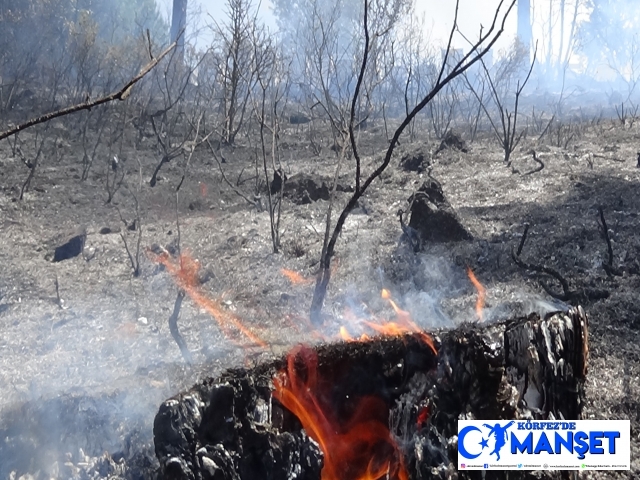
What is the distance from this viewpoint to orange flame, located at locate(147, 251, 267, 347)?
180 inches

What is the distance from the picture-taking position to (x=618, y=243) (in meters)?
4.85

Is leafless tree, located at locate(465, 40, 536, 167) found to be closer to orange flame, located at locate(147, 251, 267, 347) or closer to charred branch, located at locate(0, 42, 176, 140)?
orange flame, located at locate(147, 251, 267, 347)

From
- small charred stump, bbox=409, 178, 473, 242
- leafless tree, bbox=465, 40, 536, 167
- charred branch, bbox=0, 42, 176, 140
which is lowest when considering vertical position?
small charred stump, bbox=409, 178, 473, 242

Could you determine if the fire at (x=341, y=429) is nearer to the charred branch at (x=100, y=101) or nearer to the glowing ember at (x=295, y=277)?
the charred branch at (x=100, y=101)

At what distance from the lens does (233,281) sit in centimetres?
539

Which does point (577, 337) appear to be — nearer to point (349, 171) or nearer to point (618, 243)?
point (618, 243)

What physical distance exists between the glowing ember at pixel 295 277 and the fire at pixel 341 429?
9.83 feet

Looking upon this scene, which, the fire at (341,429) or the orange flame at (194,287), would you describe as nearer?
the fire at (341,429)

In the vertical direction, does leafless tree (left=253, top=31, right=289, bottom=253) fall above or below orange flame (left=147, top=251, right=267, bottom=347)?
above

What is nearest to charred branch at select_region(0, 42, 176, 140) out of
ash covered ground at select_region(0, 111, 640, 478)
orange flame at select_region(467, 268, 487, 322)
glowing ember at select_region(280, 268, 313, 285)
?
ash covered ground at select_region(0, 111, 640, 478)

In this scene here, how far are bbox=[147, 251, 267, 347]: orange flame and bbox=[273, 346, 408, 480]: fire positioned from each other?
197 centimetres

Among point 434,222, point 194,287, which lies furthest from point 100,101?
point 434,222

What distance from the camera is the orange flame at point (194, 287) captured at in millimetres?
4582

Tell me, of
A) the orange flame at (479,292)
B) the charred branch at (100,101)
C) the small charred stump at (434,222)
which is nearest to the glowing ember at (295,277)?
the small charred stump at (434,222)
